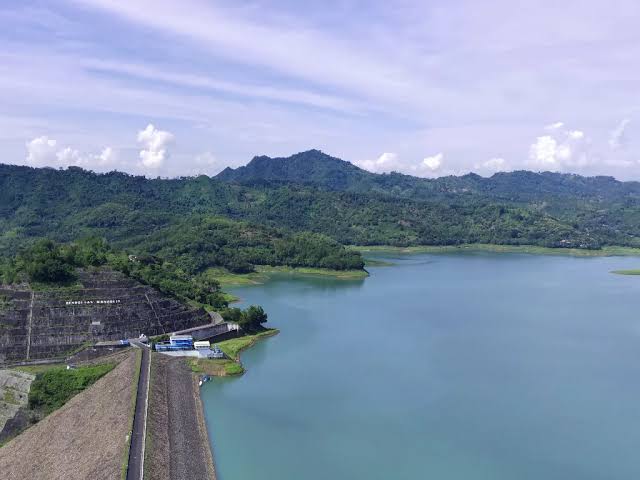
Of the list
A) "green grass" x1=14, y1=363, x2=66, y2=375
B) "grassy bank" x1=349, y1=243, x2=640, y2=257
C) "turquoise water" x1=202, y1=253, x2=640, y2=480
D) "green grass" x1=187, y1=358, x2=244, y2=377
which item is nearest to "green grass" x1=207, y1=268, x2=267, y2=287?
"turquoise water" x1=202, y1=253, x2=640, y2=480

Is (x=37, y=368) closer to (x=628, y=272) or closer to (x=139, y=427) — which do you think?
(x=139, y=427)

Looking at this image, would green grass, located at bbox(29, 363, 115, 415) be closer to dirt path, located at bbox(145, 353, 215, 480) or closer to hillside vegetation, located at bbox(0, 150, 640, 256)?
dirt path, located at bbox(145, 353, 215, 480)

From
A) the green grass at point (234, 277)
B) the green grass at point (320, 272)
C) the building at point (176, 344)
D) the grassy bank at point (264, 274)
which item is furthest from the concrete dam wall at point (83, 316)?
the green grass at point (320, 272)

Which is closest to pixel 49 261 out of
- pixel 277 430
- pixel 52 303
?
pixel 52 303

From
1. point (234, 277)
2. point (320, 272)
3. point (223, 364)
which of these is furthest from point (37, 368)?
point (320, 272)

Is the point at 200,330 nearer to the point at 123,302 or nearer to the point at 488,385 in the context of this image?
the point at 123,302

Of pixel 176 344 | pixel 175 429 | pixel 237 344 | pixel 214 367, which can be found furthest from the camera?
pixel 237 344
